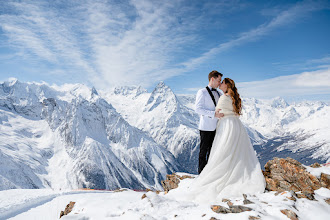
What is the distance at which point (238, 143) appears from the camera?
9117mm

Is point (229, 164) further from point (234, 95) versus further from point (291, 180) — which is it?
point (234, 95)

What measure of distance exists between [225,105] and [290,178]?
12.3ft

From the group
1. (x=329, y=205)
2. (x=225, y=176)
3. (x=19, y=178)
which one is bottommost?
(x=19, y=178)

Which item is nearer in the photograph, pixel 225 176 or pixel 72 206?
pixel 225 176

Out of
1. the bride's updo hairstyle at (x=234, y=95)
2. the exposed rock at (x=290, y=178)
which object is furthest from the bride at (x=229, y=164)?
the exposed rock at (x=290, y=178)

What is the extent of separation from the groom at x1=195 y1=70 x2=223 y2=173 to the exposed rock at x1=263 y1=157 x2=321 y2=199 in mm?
2646

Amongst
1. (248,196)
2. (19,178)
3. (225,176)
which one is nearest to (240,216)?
(248,196)

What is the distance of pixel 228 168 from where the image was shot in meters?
8.72

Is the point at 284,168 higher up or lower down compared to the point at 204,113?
lower down

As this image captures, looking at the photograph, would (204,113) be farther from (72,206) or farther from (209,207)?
(72,206)

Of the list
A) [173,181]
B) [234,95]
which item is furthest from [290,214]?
[173,181]

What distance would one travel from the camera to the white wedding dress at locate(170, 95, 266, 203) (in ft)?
26.7

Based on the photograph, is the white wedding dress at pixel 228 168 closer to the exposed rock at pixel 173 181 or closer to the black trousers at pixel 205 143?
the black trousers at pixel 205 143

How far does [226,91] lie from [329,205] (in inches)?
203
